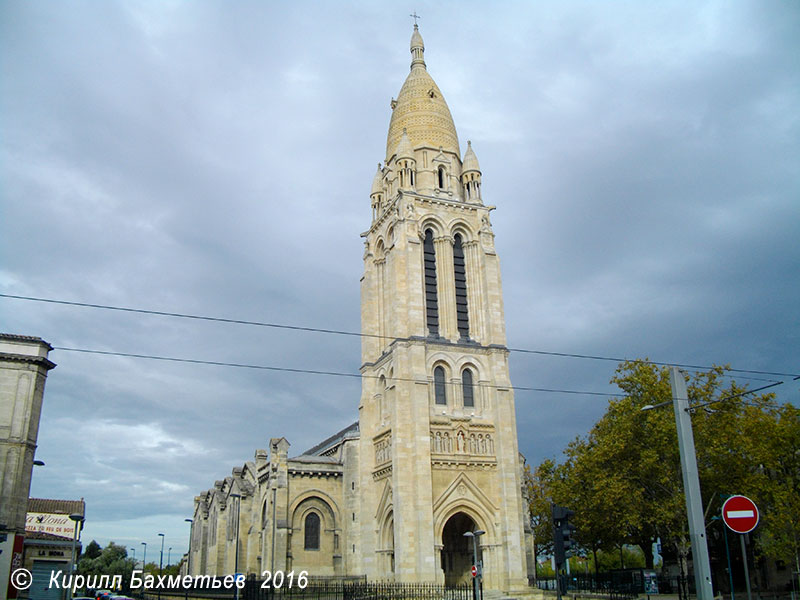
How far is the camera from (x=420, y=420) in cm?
4025

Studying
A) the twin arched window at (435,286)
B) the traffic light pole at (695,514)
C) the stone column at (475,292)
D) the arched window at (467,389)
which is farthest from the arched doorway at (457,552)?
the traffic light pole at (695,514)

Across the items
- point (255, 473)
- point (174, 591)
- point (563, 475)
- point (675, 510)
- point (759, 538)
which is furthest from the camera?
point (174, 591)

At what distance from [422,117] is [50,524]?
50.1 m

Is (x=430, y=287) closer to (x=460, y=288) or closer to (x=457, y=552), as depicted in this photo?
(x=460, y=288)

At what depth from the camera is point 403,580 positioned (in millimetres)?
37312

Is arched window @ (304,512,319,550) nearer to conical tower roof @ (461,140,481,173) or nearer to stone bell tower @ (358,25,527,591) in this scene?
stone bell tower @ (358,25,527,591)

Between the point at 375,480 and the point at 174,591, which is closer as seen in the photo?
the point at 375,480

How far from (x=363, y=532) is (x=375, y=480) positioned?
326cm

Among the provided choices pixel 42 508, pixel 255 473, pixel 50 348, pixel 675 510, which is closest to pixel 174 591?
pixel 255 473

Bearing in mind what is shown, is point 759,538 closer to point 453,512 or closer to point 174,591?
point 453,512

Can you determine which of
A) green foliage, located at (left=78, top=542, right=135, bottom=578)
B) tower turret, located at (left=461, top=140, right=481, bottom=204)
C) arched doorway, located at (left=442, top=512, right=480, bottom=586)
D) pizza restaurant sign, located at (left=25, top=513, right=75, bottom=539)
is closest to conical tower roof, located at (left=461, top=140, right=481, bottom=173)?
tower turret, located at (left=461, top=140, right=481, bottom=204)

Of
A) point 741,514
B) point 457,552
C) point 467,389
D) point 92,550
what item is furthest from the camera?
point 92,550

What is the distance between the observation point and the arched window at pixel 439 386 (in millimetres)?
42562

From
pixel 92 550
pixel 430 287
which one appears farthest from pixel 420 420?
pixel 92 550
